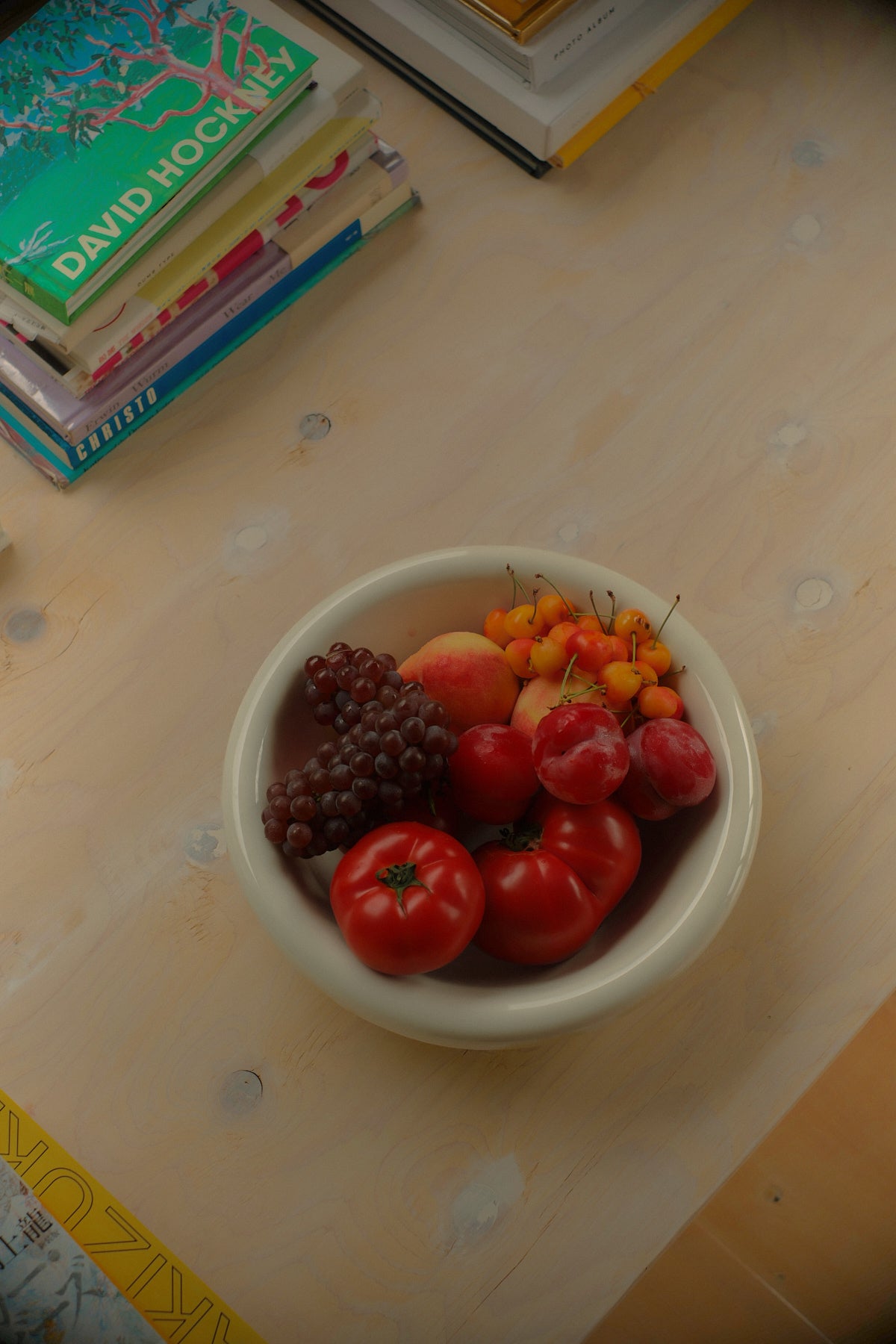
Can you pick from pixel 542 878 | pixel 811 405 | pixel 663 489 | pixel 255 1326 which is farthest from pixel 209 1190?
pixel 811 405

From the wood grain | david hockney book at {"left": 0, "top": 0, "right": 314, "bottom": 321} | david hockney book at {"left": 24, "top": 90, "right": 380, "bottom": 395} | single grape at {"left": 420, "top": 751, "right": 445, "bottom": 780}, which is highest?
david hockney book at {"left": 0, "top": 0, "right": 314, "bottom": 321}

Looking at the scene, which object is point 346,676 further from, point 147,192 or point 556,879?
point 147,192

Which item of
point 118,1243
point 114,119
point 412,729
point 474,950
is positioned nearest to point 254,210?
point 114,119

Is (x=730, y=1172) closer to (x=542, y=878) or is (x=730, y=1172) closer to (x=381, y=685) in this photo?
(x=542, y=878)

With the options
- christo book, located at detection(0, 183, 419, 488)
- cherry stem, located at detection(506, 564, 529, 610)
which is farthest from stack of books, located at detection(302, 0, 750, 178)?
cherry stem, located at detection(506, 564, 529, 610)

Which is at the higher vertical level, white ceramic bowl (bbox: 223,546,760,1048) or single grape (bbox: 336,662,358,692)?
single grape (bbox: 336,662,358,692)

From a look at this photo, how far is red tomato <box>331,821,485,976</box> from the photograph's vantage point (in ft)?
2.09

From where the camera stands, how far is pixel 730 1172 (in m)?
0.75

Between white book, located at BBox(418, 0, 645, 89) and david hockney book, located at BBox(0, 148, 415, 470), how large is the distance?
5.4 inches

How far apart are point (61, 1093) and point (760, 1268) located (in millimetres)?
934

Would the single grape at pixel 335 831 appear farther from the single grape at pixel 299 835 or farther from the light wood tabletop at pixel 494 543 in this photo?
the light wood tabletop at pixel 494 543

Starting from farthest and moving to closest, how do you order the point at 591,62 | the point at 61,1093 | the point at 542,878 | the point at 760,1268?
1. the point at 760,1268
2. the point at 591,62
3. the point at 61,1093
4. the point at 542,878

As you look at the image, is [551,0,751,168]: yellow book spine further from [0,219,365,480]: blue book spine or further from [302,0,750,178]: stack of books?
[0,219,365,480]: blue book spine

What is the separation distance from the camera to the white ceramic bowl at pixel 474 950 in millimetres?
658
